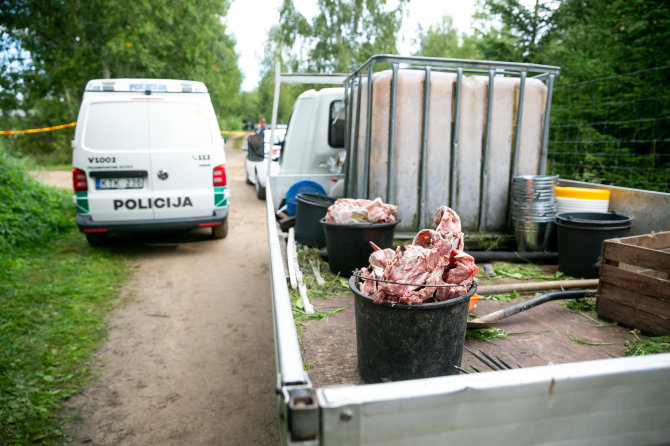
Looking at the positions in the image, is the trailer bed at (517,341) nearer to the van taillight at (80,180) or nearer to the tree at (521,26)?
the van taillight at (80,180)

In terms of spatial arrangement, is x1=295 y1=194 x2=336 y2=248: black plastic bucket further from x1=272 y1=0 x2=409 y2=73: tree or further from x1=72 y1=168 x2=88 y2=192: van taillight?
A: x1=272 y1=0 x2=409 y2=73: tree

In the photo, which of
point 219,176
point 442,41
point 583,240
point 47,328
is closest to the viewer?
point 583,240

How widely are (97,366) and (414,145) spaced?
321cm

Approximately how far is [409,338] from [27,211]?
29.0 ft

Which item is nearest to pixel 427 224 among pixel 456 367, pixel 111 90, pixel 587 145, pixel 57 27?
pixel 456 367

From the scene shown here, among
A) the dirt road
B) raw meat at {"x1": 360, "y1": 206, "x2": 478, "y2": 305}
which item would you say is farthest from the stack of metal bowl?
the dirt road

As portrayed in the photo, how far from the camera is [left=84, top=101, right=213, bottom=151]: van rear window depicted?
256 inches

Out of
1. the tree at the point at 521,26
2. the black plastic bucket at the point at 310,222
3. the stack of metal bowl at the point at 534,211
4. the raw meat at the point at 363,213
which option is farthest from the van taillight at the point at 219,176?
the tree at the point at 521,26

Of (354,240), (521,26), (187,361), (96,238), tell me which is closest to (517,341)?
(354,240)

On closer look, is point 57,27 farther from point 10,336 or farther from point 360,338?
point 360,338

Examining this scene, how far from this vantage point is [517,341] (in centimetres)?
227

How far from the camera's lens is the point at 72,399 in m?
3.43

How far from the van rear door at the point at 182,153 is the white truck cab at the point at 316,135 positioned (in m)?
1.25

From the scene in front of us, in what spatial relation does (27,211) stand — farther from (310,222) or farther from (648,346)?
(648,346)
